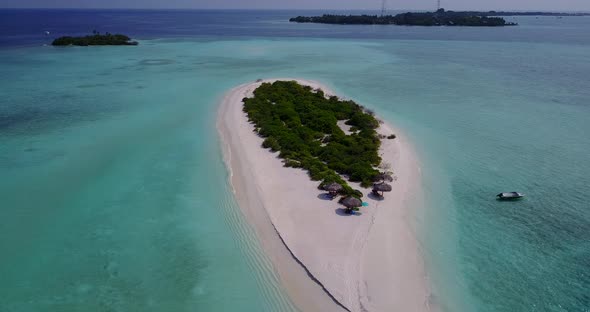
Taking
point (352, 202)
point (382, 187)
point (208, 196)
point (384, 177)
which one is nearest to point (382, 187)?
point (382, 187)

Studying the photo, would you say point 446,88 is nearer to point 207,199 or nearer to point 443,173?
point 443,173

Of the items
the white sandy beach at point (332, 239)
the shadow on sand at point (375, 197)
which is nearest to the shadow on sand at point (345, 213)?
the white sandy beach at point (332, 239)

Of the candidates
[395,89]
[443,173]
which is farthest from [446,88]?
[443,173]

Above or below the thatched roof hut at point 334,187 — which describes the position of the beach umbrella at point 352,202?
below

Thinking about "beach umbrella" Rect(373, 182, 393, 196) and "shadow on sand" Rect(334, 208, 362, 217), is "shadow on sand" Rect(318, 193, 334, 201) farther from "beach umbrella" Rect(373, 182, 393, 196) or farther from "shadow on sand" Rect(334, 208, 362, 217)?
"beach umbrella" Rect(373, 182, 393, 196)

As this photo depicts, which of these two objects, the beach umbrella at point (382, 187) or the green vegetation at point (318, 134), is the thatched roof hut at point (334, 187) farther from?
the beach umbrella at point (382, 187)

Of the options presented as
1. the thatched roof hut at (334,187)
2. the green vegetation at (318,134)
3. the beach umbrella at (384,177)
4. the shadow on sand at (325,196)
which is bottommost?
the shadow on sand at (325,196)
